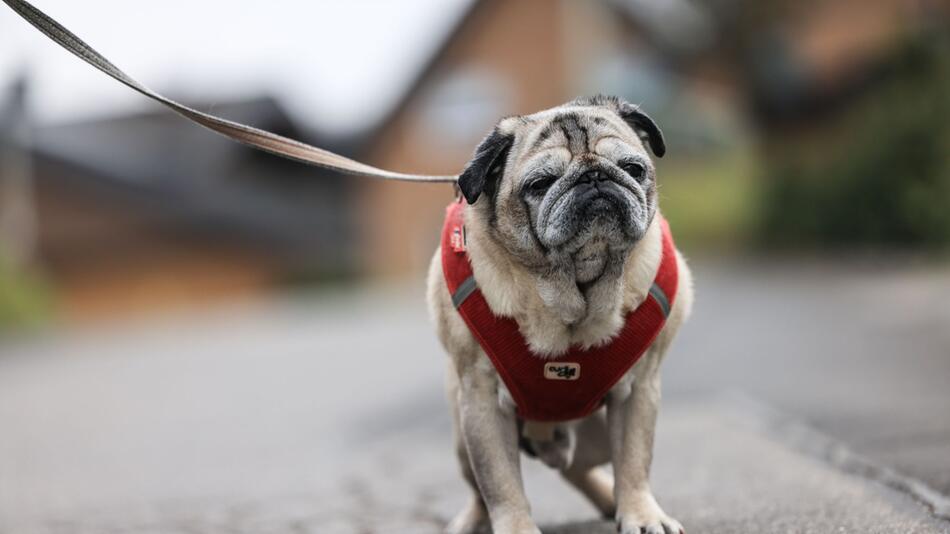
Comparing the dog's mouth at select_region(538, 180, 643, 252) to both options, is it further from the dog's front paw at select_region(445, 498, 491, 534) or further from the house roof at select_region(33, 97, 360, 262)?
the house roof at select_region(33, 97, 360, 262)

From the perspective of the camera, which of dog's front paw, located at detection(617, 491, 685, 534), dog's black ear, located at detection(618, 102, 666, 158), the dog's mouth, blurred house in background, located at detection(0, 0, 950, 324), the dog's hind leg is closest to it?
the dog's mouth

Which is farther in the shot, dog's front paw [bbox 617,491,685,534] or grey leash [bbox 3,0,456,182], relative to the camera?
grey leash [bbox 3,0,456,182]

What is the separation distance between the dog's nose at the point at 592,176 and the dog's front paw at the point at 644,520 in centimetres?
97

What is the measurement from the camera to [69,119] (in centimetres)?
3575

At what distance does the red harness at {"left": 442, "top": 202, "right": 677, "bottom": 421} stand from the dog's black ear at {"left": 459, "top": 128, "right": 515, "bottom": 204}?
24 centimetres

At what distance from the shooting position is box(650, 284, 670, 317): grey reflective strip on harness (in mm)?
3166

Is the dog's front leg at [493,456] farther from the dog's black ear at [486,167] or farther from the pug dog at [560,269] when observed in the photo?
the dog's black ear at [486,167]

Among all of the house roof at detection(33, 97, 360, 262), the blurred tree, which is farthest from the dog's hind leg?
the house roof at detection(33, 97, 360, 262)

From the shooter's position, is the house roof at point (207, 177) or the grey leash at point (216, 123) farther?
the house roof at point (207, 177)

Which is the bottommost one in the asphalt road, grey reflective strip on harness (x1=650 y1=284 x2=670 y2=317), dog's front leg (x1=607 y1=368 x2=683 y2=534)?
the asphalt road

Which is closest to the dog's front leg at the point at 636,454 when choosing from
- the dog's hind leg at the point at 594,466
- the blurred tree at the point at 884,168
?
the dog's hind leg at the point at 594,466

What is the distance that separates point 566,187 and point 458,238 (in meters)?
0.46

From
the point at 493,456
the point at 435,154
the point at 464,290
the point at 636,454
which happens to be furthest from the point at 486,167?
the point at 435,154

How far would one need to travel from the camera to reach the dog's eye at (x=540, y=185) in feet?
10.0
